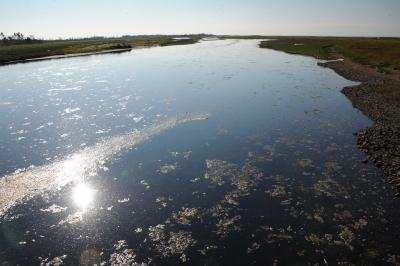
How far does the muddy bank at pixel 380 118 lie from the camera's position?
872 inches

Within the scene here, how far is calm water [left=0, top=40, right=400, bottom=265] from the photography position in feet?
47.6

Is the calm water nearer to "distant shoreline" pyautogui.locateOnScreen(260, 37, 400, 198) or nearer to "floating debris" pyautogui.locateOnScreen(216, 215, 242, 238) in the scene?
"floating debris" pyautogui.locateOnScreen(216, 215, 242, 238)

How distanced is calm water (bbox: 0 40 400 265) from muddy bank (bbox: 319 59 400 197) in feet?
3.24

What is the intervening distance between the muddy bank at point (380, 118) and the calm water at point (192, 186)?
0.99m

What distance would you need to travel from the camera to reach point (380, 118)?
31.8 metres

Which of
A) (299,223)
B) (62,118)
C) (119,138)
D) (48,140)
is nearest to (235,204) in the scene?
(299,223)

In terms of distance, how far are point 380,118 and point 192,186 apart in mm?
21802

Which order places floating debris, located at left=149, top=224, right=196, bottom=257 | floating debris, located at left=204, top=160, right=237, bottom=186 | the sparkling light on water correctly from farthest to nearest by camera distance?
floating debris, located at left=204, top=160, right=237, bottom=186
the sparkling light on water
floating debris, located at left=149, top=224, right=196, bottom=257

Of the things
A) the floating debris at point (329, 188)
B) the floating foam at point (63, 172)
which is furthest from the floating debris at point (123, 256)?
the floating debris at point (329, 188)

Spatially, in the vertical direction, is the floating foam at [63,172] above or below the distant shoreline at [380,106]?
below

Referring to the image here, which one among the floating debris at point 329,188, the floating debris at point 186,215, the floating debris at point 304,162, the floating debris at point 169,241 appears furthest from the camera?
the floating debris at point 304,162

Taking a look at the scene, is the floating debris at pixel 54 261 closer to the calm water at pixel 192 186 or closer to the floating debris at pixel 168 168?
the calm water at pixel 192 186

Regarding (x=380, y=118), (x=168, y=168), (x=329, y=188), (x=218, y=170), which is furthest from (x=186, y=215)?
(x=380, y=118)

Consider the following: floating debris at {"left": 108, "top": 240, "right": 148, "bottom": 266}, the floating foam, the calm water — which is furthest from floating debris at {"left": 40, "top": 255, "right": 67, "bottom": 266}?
the floating foam
